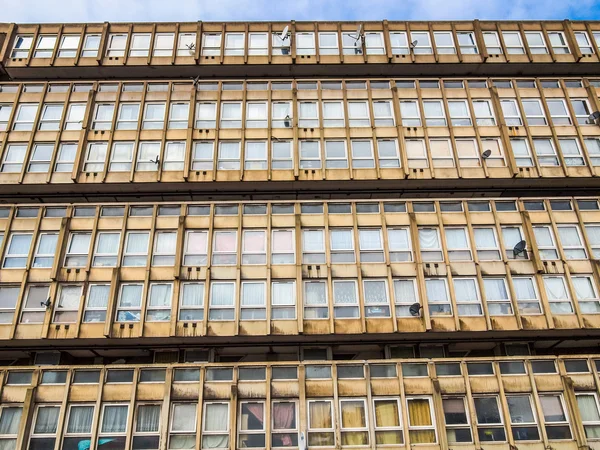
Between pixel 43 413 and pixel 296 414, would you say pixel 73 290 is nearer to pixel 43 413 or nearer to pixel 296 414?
pixel 43 413

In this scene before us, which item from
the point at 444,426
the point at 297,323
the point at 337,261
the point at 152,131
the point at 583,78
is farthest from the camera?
the point at 583,78

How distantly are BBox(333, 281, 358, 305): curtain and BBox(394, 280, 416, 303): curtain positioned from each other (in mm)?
1653

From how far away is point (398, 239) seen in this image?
20.9 metres

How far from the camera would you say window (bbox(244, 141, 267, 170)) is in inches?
898

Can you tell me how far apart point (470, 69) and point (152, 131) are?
1678 cm

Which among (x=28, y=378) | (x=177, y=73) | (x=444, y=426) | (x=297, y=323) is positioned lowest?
(x=444, y=426)

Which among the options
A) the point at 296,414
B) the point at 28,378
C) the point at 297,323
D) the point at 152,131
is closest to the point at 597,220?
the point at 297,323

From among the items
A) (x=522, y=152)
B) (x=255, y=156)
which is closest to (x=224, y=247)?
(x=255, y=156)

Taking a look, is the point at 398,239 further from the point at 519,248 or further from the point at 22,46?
the point at 22,46

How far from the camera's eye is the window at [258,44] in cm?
2659

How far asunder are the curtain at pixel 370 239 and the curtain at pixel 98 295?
10259 millimetres

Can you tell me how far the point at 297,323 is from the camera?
18.9 m

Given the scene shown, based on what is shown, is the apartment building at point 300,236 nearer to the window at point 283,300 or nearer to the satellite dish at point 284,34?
the window at point 283,300

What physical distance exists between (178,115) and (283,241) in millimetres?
8571
